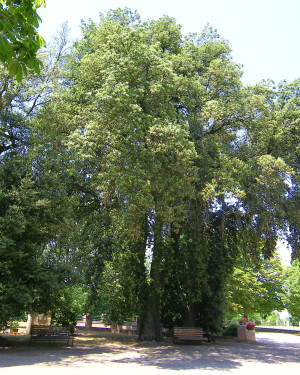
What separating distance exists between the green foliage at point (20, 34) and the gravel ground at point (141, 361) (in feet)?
26.4

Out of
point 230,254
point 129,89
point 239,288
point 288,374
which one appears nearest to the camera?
point 288,374

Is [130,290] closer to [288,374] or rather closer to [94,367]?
[94,367]

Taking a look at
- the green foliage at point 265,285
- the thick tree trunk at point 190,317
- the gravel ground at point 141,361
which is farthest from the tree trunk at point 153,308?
the green foliage at point 265,285

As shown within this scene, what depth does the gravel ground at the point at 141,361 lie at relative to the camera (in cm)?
980

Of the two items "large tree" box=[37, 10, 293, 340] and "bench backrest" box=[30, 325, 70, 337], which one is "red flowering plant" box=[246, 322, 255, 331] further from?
"bench backrest" box=[30, 325, 70, 337]

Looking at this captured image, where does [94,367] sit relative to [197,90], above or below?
below

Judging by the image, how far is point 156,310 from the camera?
17641mm

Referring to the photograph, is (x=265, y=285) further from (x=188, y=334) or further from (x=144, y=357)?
(x=144, y=357)

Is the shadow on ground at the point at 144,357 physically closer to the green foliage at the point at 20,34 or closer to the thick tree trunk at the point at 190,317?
the thick tree trunk at the point at 190,317

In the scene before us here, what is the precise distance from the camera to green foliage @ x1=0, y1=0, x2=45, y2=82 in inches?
142

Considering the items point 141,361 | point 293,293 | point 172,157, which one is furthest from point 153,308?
point 293,293

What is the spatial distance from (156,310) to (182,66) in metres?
12.7

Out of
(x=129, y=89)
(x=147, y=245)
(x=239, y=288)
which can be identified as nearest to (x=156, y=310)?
(x=147, y=245)

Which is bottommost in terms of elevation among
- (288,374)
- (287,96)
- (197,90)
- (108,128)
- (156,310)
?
(288,374)
